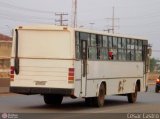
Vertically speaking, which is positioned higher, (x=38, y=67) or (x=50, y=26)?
(x=50, y=26)

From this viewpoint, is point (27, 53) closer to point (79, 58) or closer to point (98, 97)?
point (79, 58)

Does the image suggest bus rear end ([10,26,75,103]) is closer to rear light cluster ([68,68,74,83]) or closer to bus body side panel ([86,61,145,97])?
rear light cluster ([68,68,74,83])

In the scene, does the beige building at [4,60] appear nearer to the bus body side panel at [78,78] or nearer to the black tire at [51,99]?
the black tire at [51,99]

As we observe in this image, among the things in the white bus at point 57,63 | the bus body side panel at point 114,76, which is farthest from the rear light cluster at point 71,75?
the bus body side panel at point 114,76

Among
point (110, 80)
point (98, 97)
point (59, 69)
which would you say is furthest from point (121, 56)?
point (59, 69)

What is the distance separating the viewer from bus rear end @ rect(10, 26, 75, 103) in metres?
22.4

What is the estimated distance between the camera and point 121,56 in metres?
27.9

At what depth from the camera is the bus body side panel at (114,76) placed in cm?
2434

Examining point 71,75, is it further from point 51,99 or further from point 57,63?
point 51,99

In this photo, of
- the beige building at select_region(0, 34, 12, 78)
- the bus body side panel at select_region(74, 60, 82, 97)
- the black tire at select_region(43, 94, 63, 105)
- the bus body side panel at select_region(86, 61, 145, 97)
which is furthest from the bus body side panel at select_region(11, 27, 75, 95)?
the beige building at select_region(0, 34, 12, 78)

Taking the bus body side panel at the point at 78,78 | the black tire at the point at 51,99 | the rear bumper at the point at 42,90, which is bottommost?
the black tire at the point at 51,99

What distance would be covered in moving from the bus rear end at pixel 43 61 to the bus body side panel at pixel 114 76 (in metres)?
1.74

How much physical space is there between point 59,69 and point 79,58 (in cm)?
103

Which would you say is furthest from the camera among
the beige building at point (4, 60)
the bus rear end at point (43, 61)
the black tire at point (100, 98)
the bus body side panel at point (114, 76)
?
the beige building at point (4, 60)
